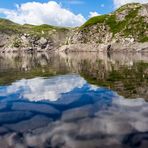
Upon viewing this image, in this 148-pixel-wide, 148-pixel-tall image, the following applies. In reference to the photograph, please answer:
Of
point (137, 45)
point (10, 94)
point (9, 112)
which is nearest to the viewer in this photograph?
point (9, 112)

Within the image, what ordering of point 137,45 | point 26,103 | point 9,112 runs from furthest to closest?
point 137,45, point 26,103, point 9,112

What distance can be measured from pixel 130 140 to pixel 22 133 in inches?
255

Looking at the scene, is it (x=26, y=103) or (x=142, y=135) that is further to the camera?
(x=26, y=103)

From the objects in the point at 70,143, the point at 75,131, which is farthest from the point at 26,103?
the point at 70,143

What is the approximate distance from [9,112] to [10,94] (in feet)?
29.4

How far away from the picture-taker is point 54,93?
34.5 m

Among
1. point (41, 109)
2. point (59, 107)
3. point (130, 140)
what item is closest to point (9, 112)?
point (41, 109)

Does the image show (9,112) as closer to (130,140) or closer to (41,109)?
(41,109)

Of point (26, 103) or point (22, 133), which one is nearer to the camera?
point (22, 133)

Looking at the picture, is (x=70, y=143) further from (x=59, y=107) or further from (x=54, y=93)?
(x=54, y=93)

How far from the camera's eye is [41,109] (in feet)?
84.4

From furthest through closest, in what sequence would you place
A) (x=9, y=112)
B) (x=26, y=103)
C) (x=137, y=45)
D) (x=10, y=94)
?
(x=137, y=45)
(x=10, y=94)
(x=26, y=103)
(x=9, y=112)

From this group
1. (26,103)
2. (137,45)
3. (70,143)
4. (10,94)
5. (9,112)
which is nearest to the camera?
(70,143)

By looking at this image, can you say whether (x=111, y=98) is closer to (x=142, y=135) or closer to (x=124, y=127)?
(x=124, y=127)
